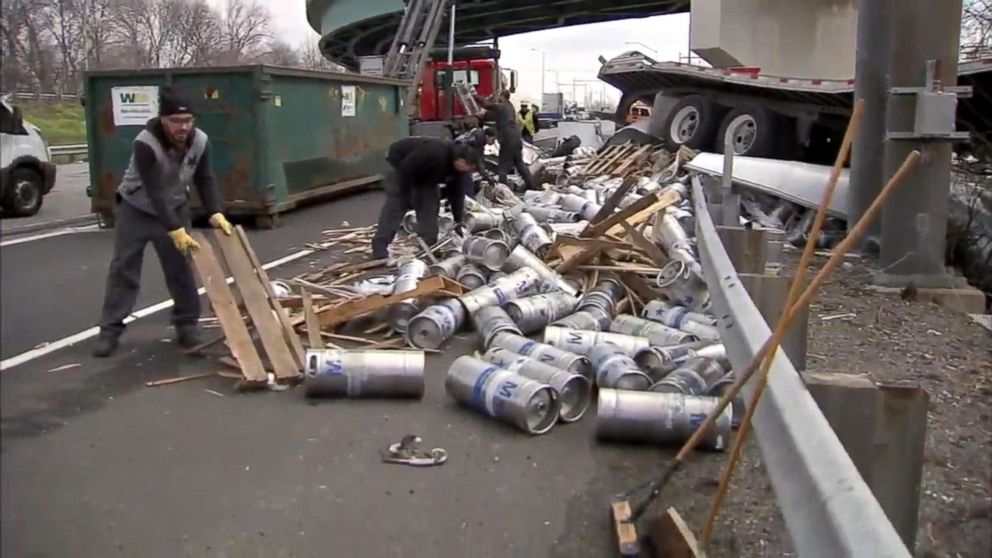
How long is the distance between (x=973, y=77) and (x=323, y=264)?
8016 mm

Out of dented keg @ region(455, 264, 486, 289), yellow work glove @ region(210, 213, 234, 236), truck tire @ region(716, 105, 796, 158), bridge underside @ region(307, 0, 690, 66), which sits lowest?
dented keg @ region(455, 264, 486, 289)

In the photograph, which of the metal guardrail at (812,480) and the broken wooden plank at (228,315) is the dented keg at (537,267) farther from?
the metal guardrail at (812,480)

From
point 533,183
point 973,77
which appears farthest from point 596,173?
point 973,77

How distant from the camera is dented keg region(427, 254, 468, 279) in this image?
7.90 m

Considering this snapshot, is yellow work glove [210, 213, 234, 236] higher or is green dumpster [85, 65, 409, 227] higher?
green dumpster [85, 65, 409, 227]

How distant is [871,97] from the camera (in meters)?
8.86

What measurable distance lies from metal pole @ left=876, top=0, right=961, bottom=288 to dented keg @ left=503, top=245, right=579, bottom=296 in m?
2.70

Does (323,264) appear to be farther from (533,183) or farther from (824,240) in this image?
(533,183)

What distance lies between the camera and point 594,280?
789 centimetres

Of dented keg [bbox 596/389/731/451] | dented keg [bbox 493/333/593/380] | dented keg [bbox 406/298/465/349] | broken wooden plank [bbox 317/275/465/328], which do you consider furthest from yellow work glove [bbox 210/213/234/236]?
dented keg [bbox 596/389/731/451]

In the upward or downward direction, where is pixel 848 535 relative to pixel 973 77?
downward

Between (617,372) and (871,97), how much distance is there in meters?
5.01

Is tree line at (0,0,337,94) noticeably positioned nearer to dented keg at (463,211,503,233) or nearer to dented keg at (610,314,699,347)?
dented keg at (610,314,699,347)

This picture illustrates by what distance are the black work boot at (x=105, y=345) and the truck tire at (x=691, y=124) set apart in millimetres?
13473
